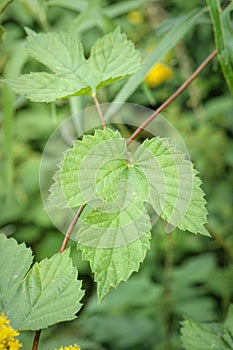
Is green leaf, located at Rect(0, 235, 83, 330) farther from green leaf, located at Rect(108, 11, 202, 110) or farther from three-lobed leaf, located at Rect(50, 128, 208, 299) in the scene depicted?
green leaf, located at Rect(108, 11, 202, 110)

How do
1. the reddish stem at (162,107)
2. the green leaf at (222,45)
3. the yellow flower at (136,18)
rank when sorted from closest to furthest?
the reddish stem at (162,107), the green leaf at (222,45), the yellow flower at (136,18)

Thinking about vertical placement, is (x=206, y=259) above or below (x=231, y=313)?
below

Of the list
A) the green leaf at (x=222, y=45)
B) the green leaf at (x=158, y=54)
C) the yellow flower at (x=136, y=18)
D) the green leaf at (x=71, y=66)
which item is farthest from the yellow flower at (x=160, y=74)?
the green leaf at (x=71, y=66)

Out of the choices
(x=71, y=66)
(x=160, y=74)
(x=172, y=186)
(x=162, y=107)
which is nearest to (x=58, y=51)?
(x=71, y=66)

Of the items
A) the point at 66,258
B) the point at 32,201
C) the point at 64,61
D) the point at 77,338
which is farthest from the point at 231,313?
the point at 32,201

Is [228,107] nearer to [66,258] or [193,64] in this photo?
[193,64]

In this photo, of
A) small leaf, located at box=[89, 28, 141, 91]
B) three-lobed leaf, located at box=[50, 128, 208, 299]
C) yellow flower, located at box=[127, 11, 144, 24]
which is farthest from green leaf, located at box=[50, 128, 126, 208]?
yellow flower, located at box=[127, 11, 144, 24]

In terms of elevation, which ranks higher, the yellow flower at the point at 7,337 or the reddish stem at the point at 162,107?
the reddish stem at the point at 162,107

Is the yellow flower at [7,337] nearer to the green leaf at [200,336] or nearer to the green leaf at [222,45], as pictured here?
the green leaf at [200,336]
